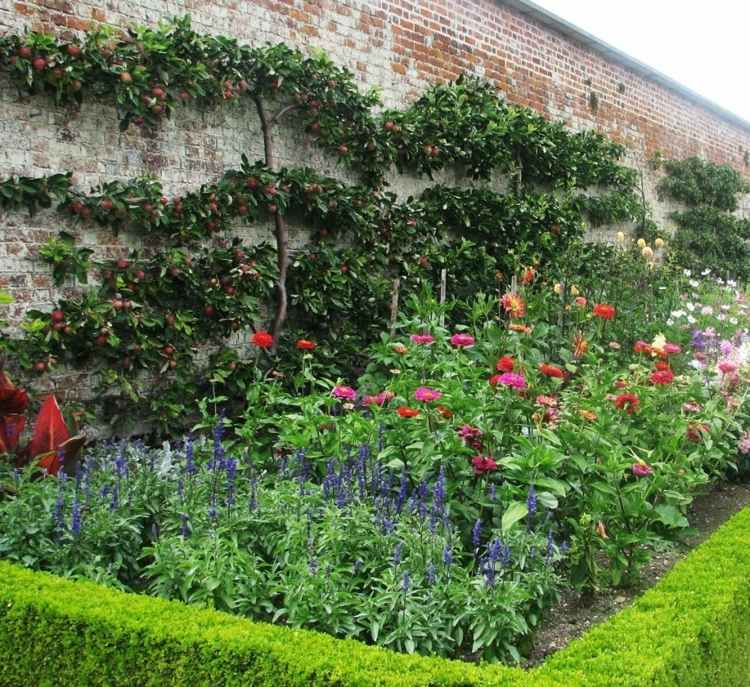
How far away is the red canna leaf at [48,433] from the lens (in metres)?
4.15

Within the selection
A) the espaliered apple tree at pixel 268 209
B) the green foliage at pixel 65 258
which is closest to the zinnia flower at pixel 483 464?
the espaliered apple tree at pixel 268 209

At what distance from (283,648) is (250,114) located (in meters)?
4.66

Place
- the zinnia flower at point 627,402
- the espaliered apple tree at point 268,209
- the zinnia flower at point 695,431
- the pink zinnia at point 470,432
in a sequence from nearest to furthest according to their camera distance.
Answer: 1. the pink zinnia at point 470,432
2. the zinnia flower at point 627,402
3. the zinnia flower at point 695,431
4. the espaliered apple tree at point 268,209

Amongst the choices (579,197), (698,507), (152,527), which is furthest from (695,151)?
(152,527)

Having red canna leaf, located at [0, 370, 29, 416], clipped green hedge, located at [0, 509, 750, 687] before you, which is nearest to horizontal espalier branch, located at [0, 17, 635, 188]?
red canna leaf, located at [0, 370, 29, 416]

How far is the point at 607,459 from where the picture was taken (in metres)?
3.50

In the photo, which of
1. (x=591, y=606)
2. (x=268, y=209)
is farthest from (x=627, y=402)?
(x=268, y=209)

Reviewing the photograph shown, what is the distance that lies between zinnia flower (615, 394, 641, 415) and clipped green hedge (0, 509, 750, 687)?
90 centimetres

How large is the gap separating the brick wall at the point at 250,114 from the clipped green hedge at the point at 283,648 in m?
2.57

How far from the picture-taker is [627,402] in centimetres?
377

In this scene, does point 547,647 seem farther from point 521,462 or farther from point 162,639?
point 162,639

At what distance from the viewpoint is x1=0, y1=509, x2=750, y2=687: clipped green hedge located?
226cm

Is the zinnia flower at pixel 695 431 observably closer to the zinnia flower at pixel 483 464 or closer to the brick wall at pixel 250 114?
the zinnia flower at pixel 483 464

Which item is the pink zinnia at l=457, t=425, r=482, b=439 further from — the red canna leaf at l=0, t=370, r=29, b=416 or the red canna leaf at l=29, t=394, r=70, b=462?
the red canna leaf at l=0, t=370, r=29, b=416
